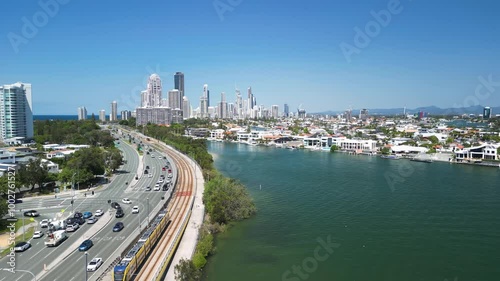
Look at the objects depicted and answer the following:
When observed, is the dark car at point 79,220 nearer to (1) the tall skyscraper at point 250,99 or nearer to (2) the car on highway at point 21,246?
(2) the car on highway at point 21,246

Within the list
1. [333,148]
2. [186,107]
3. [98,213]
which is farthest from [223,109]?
Answer: [98,213]

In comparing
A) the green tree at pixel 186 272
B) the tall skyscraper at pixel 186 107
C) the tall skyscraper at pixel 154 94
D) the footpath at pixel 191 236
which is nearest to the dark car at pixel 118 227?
the footpath at pixel 191 236

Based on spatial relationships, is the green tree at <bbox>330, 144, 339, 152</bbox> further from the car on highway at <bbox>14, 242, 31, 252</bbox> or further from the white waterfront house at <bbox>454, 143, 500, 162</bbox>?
the car on highway at <bbox>14, 242, 31, 252</bbox>

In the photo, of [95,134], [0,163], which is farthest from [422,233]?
[95,134]

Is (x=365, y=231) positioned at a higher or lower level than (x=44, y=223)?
lower

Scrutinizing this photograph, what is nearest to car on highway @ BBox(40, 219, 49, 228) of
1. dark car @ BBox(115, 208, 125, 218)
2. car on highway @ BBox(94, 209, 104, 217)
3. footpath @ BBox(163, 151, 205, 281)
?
car on highway @ BBox(94, 209, 104, 217)

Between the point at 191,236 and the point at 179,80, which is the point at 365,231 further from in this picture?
the point at 179,80

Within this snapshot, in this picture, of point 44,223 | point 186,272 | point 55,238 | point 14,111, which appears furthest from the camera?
point 14,111
